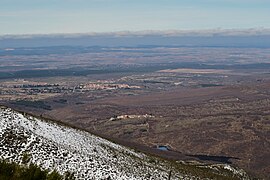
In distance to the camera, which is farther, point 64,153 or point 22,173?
point 64,153

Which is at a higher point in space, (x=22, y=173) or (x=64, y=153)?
(x=22, y=173)

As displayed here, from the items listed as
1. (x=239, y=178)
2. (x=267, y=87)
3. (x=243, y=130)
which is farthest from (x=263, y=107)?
(x=239, y=178)

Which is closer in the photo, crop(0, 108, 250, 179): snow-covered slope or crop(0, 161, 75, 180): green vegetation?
crop(0, 161, 75, 180): green vegetation

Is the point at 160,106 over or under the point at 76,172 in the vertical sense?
under

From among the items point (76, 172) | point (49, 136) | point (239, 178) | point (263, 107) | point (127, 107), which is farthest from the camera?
point (127, 107)

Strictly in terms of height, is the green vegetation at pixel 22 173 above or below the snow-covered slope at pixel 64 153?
above

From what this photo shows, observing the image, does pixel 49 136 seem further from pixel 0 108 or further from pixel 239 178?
pixel 239 178

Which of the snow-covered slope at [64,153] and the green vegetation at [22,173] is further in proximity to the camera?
the snow-covered slope at [64,153]

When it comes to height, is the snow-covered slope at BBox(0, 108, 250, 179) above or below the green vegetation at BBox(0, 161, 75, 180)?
below
